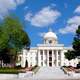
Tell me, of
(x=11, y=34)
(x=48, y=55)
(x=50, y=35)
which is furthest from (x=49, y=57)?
(x=11, y=34)

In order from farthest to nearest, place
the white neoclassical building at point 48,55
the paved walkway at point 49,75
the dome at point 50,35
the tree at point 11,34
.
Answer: the dome at point 50,35 < the white neoclassical building at point 48,55 < the tree at point 11,34 < the paved walkway at point 49,75

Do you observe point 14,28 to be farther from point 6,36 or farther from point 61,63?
point 61,63

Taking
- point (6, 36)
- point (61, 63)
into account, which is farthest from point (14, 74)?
point (61, 63)

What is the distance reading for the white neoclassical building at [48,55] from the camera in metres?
134

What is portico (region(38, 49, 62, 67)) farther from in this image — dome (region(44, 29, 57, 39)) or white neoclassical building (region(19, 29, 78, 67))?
dome (region(44, 29, 57, 39))

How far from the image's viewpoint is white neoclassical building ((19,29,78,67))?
13400 centimetres

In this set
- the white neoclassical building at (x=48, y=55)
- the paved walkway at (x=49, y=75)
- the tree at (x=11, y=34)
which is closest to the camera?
the paved walkway at (x=49, y=75)

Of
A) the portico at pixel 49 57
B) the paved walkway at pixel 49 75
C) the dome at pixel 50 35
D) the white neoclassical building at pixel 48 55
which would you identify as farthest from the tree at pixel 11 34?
the dome at pixel 50 35

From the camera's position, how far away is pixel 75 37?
7731 cm

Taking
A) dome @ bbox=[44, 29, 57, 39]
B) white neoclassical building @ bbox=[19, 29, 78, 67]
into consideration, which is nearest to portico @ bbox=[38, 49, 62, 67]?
white neoclassical building @ bbox=[19, 29, 78, 67]

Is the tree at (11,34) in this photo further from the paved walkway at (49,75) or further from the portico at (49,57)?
the portico at (49,57)

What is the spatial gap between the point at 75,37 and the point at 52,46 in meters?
57.4

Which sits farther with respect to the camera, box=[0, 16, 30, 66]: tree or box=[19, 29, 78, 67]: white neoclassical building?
box=[19, 29, 78, 67]: white neoclassical building

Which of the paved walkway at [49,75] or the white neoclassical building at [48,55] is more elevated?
the white neoclassical building at [48,55]
